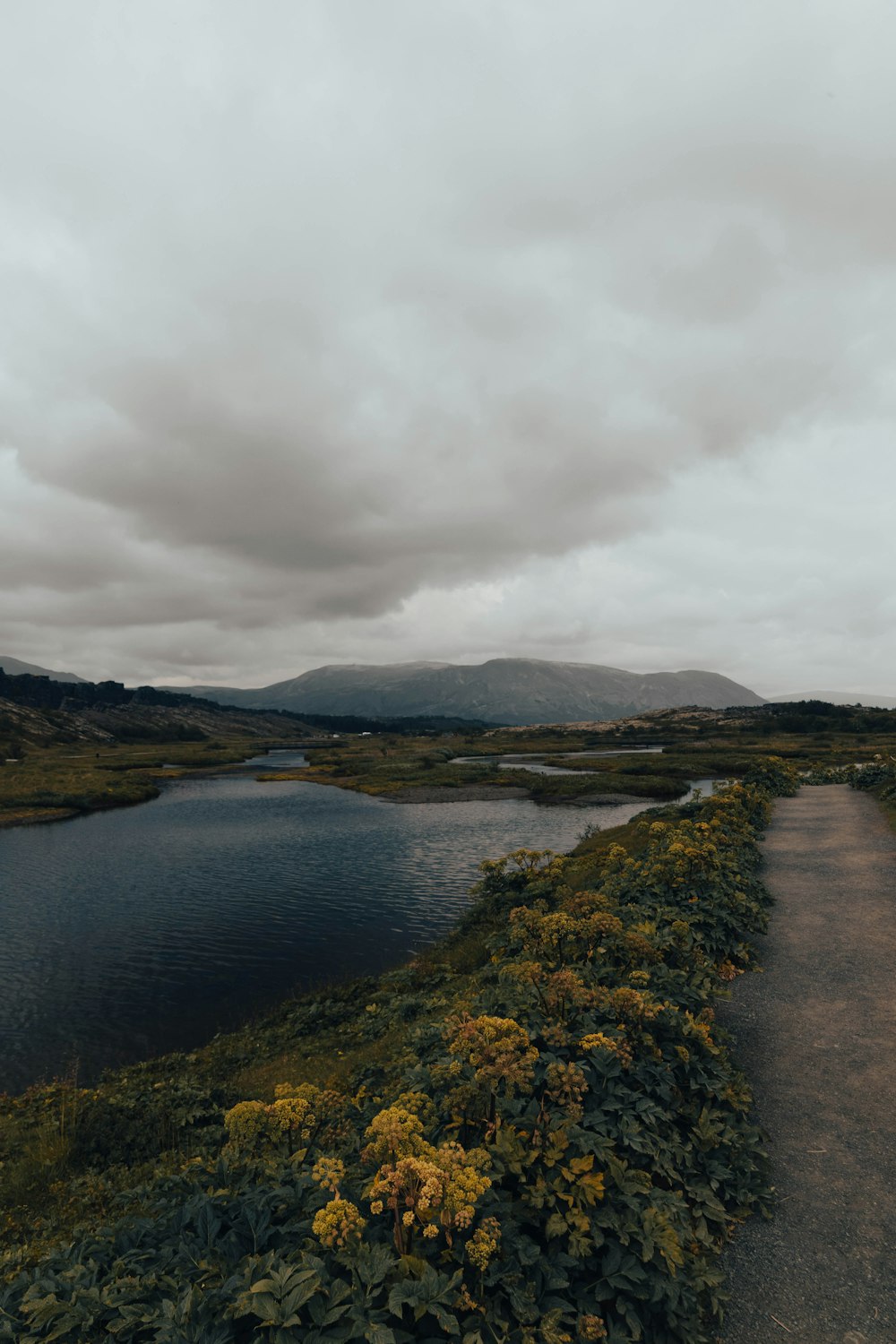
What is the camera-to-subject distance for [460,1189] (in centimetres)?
632

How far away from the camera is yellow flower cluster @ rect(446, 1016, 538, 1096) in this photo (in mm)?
8156

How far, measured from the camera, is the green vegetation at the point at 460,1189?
6059mm

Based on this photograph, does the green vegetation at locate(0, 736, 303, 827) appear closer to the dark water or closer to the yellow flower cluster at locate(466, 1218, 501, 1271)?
the dark water

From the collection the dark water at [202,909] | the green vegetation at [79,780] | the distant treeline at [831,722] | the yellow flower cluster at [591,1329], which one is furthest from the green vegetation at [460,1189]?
the distant treeline at [831,722]

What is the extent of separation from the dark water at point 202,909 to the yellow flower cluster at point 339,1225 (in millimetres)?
20608

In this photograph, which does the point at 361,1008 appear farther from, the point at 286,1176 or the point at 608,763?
the point at 608,763

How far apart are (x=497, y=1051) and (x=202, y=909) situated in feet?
127

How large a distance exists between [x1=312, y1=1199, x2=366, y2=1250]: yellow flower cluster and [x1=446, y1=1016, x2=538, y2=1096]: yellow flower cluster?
2357 millimetres

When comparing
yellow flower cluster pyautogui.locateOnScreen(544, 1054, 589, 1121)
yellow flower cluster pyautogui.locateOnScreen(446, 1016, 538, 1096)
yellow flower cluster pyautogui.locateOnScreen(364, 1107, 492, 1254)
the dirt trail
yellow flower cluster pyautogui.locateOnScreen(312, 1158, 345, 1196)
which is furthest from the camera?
yellow flower cluster pyautogui.locateOnScreen(544, 1054, 589, 1121)

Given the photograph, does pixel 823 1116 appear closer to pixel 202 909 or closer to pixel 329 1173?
pixel 329 1173

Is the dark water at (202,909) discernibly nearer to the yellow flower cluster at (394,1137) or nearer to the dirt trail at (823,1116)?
the yellow flower cluster at (394,1137)

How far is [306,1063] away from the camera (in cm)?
1945

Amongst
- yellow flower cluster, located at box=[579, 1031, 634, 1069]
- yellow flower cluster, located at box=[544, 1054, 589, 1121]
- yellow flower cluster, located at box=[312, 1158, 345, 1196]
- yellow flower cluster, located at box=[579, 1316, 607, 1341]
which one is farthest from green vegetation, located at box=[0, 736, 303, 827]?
yellow flower cluster, located at box=[579, 1316, 607, 1341]

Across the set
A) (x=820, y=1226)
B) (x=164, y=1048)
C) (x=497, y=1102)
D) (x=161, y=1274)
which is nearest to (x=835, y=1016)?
(x=820, y=1226)
